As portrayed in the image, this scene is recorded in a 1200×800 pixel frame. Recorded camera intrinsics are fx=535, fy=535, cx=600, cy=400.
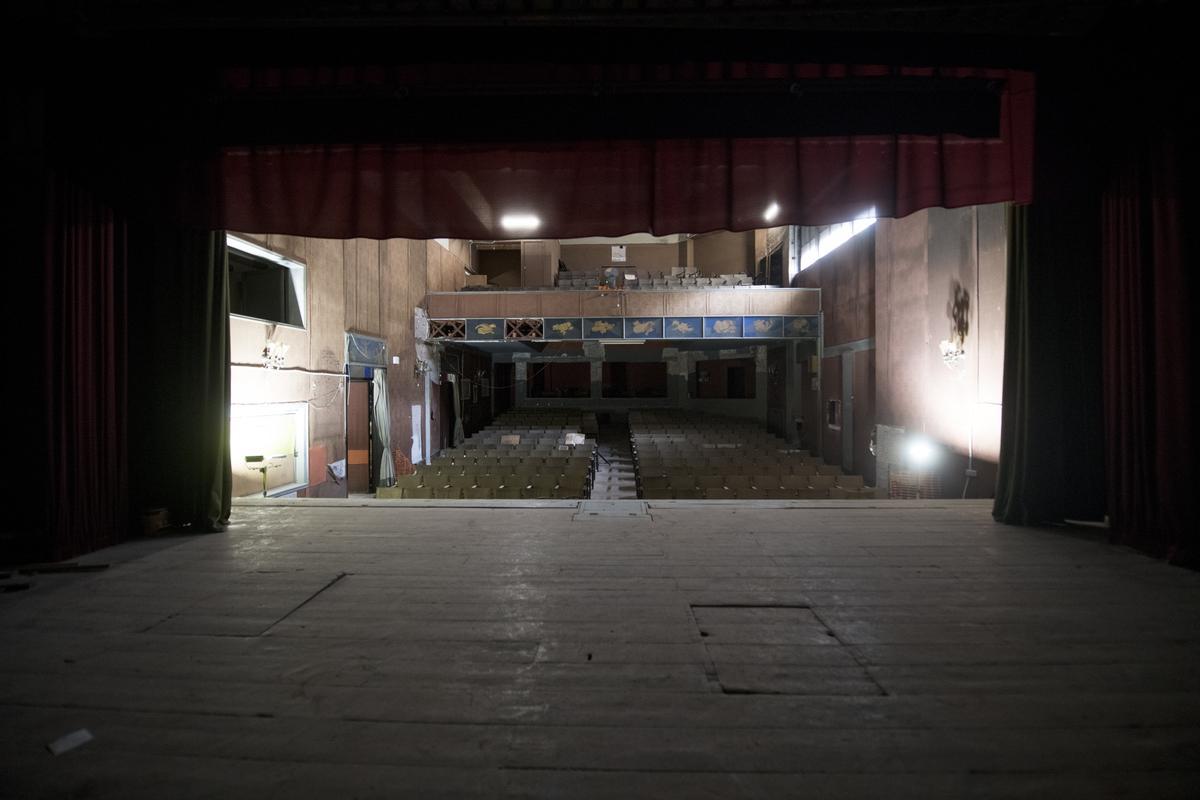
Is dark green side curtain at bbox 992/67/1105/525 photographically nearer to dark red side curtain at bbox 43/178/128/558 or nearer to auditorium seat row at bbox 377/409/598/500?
auditorium seat row at bbox 377/409/598/500

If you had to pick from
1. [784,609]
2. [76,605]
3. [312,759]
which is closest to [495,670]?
[312,759]

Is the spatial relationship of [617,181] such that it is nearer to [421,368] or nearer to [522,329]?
[421,368]

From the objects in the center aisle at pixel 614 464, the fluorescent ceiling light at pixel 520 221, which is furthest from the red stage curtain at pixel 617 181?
the center aisle at pixel 614 464

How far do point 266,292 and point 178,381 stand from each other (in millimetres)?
4769

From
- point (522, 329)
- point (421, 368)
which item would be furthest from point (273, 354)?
point (522, 329)

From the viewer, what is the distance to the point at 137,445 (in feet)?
10.8

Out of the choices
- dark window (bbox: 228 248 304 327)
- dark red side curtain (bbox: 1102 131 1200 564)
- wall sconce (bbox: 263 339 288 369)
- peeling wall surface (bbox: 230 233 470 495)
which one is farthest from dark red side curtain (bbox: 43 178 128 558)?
dark red side curtain (bbox: 1102 131 1200 564)

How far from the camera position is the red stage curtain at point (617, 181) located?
9.71 ft

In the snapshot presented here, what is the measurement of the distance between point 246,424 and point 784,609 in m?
6.57

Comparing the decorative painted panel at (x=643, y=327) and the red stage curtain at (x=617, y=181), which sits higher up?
the decorative painted panel at (x=643, y=327)

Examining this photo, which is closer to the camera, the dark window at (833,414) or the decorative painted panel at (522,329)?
the dark window at (833,414)

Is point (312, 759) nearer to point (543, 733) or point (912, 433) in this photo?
point (543, 733)

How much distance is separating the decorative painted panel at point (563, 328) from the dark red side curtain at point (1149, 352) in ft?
35.4

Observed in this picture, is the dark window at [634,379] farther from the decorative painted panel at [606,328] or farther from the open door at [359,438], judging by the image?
the open door at [359,438]
